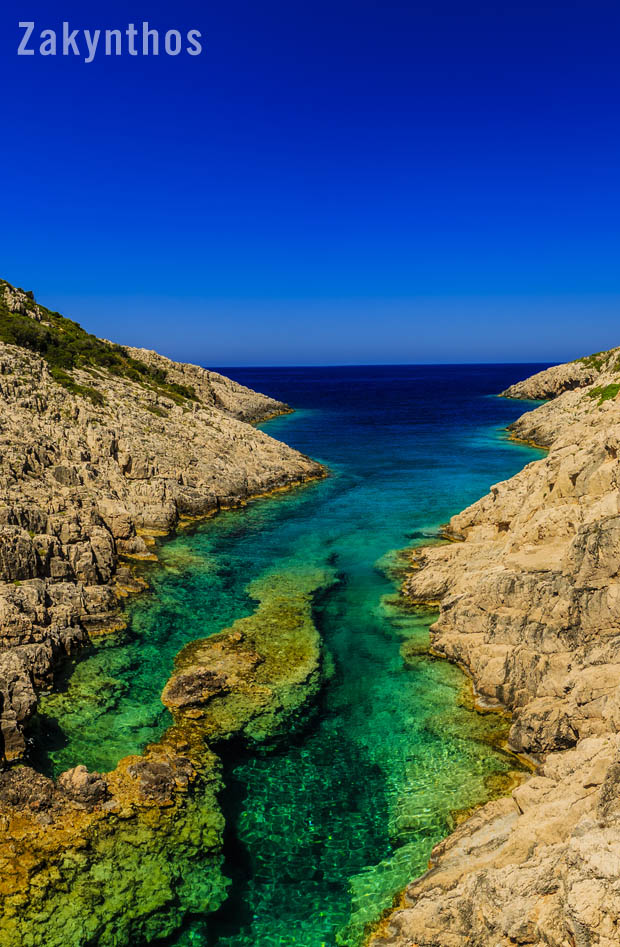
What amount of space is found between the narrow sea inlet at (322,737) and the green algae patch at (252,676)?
0.77 meters

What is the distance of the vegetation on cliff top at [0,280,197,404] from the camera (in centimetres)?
6519

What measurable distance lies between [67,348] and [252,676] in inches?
2232

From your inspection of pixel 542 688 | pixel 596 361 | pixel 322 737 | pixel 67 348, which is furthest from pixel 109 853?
pixel 596 361

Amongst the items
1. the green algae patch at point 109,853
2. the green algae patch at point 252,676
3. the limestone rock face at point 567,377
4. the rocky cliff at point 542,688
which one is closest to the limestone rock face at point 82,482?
the green algae patch at point 109,853

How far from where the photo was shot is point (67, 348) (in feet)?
235

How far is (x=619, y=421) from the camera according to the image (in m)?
34.4

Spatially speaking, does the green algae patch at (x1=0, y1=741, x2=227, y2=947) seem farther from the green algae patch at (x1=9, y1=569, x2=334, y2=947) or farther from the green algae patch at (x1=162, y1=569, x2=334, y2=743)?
the green algae patch at (x1=162, y1=569, x2=334, y2=743)

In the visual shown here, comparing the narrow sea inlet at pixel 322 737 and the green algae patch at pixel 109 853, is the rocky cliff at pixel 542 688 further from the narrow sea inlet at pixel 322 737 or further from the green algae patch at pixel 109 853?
the green algae patch at pixel 109 853

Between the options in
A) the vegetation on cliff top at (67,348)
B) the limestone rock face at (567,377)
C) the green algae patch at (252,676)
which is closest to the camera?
the green algae patch at (252,676)

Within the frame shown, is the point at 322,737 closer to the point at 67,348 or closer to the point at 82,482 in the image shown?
the point at 82,482

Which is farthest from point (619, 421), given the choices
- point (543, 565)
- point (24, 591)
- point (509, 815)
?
point (24, 591)

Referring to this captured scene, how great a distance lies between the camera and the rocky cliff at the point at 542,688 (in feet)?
39.3

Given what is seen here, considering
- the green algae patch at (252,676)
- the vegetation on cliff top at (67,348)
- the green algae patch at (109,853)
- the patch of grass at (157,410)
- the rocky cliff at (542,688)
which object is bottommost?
the green algae patch at (109,853)

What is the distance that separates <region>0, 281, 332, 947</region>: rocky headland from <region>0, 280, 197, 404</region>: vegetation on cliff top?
385 mm
